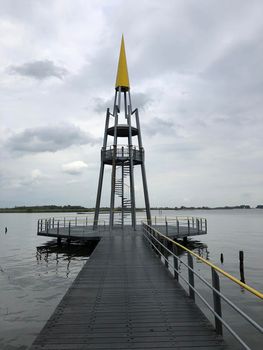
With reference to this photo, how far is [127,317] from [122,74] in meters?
24.7

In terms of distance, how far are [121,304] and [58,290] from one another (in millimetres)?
7243

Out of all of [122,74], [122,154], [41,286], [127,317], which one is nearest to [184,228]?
[122,154]

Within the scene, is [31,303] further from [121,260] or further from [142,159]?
[142,159]

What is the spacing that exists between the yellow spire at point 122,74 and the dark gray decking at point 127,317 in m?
20.6

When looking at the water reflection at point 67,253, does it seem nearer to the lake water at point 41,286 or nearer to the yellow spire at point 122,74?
the lake water at point 41,286

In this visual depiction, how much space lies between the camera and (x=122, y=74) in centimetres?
2798

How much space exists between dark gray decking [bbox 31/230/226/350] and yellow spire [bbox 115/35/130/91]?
20.6 metres

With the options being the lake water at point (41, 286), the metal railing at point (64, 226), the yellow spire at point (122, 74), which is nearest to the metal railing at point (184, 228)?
the lake water at point (41, 286)

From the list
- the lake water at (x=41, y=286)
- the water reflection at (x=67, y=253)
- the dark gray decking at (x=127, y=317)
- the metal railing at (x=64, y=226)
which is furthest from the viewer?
the metal railing at (x=64, y=226)

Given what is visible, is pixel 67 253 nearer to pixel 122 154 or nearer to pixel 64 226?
pixel 64 226

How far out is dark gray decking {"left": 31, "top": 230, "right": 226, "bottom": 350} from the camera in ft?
17.0

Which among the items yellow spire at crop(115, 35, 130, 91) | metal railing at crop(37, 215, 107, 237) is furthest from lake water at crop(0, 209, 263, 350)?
yellow spire at crop(115, 35, 130, 91)

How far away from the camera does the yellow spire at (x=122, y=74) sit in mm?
27797

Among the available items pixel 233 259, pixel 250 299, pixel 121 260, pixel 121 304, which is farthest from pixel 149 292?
pixel 233 259
